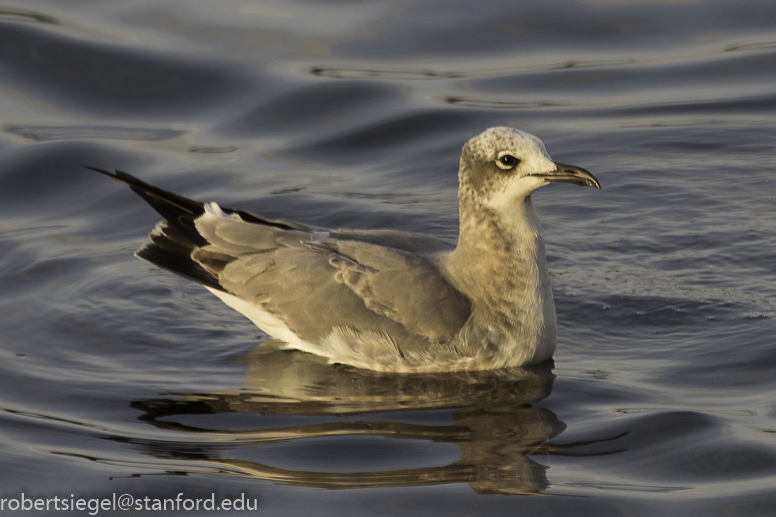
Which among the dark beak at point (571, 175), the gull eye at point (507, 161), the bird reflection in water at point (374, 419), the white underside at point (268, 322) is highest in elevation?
the gull eye at point (507, 161)

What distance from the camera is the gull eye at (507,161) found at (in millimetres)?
6309

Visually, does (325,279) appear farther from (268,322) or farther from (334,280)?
(268,322)

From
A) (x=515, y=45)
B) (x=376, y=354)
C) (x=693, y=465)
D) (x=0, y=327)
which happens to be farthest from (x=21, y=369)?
(x=515, y=45)

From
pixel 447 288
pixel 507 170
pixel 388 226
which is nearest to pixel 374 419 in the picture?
pixel 447 288

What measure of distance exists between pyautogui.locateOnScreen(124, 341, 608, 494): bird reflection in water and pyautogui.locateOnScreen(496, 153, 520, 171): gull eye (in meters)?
1.27

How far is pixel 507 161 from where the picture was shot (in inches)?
249

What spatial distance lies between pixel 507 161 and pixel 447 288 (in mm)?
878

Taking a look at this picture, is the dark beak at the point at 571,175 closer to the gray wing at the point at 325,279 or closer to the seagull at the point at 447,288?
the seagull at the point at 447,288

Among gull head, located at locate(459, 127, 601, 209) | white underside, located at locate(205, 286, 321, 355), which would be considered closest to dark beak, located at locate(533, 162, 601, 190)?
gull head, located at locate(459, 127, 601, 209)

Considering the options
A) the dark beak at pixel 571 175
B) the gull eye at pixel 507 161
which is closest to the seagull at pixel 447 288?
the gull eye at pixel 507 161

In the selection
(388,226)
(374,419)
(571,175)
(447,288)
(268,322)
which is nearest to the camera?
(374,419)

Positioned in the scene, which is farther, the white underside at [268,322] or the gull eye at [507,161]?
the white underside at [268,322]

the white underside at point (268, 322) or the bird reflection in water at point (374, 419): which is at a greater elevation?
the white underside at point (268, 322)

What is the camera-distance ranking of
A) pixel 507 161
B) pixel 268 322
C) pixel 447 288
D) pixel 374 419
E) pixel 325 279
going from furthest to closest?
1. pixel 268 322
2. pixel 325 279
3. pixel 447 288
4. pixel 507 161
5. pixel 374 419
